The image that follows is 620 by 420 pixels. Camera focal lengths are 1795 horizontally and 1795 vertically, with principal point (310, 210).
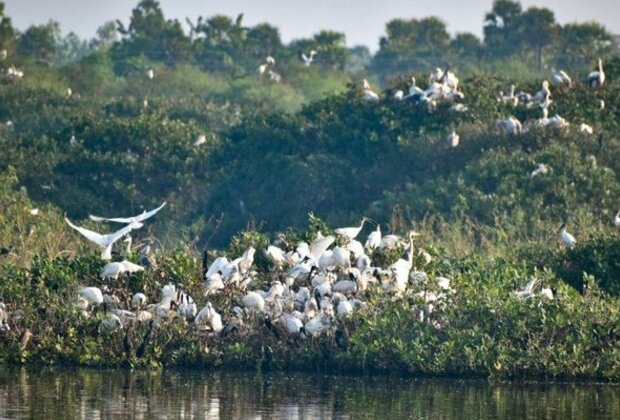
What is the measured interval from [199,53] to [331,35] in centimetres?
416

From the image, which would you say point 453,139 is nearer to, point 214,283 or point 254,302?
point 214,283

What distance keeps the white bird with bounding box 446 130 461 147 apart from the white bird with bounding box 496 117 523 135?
694 millimetres

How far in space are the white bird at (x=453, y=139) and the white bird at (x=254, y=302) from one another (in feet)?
38.3

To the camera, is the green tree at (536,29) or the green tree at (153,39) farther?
the green tree at (536,29)

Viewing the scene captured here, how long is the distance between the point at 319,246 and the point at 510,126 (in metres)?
10.9

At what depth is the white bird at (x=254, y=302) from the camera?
56.1 ft

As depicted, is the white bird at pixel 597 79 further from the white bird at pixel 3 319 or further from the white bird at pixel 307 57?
the white bird at pixel 307 57

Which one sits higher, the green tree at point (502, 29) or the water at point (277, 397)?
the green tree at point (502, 29)

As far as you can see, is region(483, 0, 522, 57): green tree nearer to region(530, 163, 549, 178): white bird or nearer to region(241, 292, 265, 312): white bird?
region(530, 163, 549, 178): white bird

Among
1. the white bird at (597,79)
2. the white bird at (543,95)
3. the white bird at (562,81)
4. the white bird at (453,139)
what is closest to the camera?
the white bird at (453,139)

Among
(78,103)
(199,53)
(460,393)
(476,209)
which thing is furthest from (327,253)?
(199,53)

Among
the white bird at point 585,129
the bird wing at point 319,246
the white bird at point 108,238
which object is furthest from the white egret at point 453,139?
the white bird at point 108,238

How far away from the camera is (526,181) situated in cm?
2564

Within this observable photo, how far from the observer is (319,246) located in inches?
708
